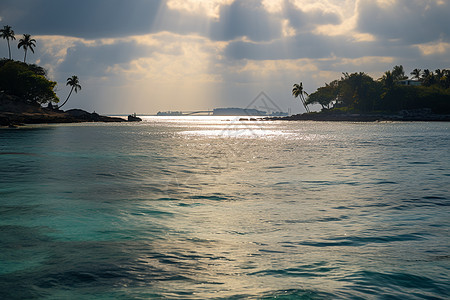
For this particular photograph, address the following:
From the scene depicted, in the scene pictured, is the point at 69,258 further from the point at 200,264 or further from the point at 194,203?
the point at 194,203

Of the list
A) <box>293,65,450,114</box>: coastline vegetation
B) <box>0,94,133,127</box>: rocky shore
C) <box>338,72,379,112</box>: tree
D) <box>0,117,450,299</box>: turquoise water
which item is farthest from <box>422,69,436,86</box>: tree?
<box>0,117,450,299</box>: turquoise water

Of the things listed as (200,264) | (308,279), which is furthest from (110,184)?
(308,279)

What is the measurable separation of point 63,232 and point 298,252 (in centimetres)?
718

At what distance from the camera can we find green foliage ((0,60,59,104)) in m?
128

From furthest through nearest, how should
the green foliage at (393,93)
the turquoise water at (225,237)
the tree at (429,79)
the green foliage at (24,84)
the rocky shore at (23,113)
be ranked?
the tree at (429,79) → the green foliage at (393,93) → the green foliage at (24,84) → the rocky shore at (23,113) → the turquoise water at (225,237)

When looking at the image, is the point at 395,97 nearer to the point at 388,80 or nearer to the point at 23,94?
the point at 388,80

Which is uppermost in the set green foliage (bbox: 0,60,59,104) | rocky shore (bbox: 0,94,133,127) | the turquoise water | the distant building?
the distant building

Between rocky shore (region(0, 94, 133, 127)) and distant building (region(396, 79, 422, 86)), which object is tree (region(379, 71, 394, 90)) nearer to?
distant building (region(396, 79, 422, 86))

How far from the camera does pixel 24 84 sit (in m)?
129

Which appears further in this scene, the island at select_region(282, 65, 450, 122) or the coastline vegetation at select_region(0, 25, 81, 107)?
the island at select_region(282, 65, 450, 122)

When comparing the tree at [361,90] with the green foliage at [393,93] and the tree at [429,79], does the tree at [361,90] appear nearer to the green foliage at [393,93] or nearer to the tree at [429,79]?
the green foliage at [393,93]

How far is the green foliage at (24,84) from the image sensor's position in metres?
128

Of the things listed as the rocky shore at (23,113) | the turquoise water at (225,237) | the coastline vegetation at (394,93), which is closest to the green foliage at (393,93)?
the coastline vegetation at (394,93)

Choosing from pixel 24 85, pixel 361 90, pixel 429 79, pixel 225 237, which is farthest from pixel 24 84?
pixel 429 79
